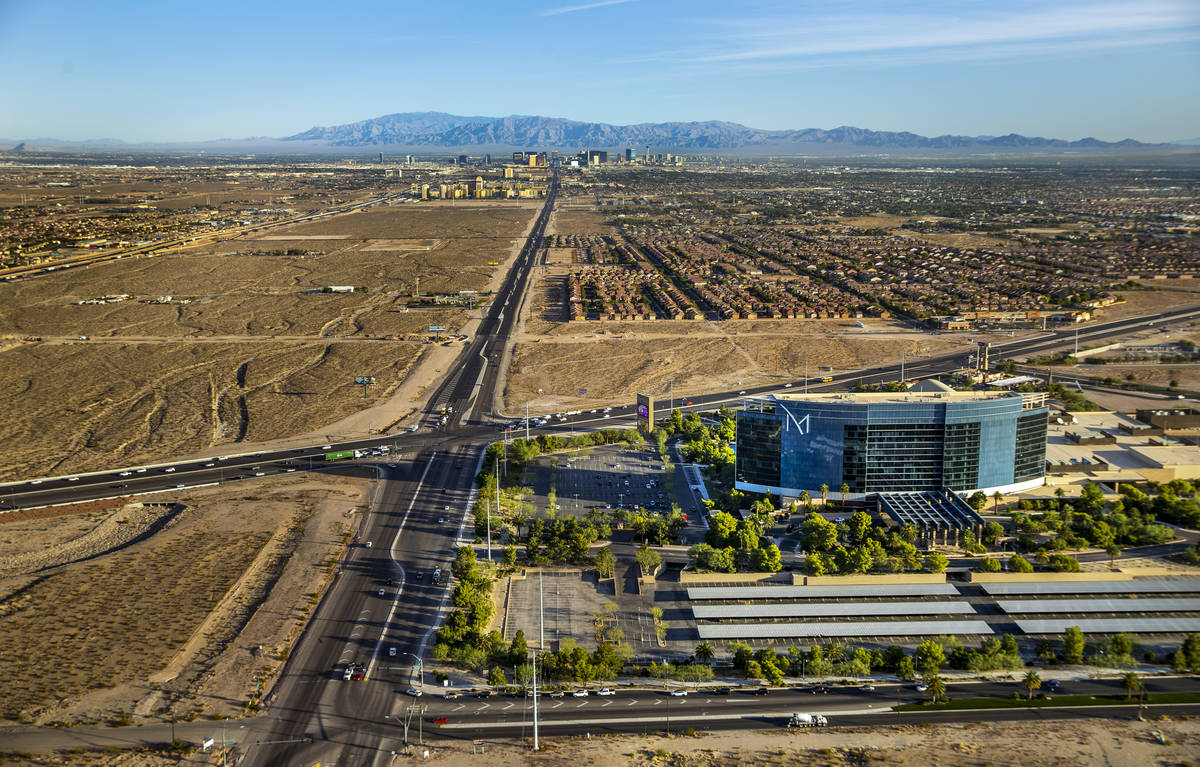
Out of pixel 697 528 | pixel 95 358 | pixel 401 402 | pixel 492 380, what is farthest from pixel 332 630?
pixel 95 358

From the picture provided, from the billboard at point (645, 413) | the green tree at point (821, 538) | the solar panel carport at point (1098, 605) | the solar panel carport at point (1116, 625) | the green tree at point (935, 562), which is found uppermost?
the billboard at point (645, 413)

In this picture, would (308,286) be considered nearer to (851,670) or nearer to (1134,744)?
(851,670)

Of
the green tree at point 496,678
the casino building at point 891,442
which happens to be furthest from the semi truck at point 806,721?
the casino building at point 891,442

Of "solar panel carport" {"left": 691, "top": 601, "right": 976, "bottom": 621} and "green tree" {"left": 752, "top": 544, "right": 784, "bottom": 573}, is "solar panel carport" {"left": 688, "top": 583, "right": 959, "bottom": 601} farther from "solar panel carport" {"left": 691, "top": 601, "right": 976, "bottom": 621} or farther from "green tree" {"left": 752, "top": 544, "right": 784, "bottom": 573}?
"green tree" {"left": 752, "top": 544, "right": 784, "bottom": 573}

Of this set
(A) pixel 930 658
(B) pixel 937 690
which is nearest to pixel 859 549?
(A) pixel 930 658

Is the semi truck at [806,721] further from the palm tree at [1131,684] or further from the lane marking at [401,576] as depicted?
the lane marking at [401,576]

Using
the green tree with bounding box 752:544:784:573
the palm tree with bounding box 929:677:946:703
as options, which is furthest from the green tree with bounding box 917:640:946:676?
the green tree with bounding box 752:544:784:573
